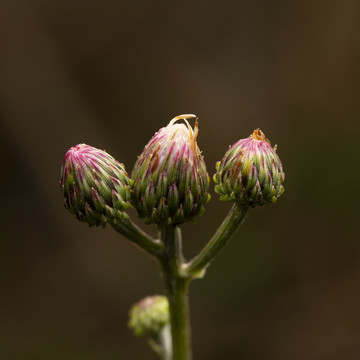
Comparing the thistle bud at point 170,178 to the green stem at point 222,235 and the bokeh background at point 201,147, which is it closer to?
the green stem at point 222,235

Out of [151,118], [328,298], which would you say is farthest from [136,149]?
[328,298]

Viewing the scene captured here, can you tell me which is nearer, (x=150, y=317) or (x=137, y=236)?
(x=137, y=236)

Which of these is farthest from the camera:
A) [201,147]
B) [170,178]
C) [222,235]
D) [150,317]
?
[201,147]

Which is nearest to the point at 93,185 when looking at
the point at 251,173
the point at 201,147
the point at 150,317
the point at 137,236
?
the point at 137,236

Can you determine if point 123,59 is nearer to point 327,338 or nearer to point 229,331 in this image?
point 229,331

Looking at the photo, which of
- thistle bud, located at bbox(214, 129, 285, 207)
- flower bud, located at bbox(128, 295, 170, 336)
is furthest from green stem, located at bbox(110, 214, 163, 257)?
flower bud, located at bbox(128, 295, 170, 336)

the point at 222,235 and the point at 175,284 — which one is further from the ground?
the point at 222,235

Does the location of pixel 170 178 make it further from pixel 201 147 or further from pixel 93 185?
pixel 201 147
